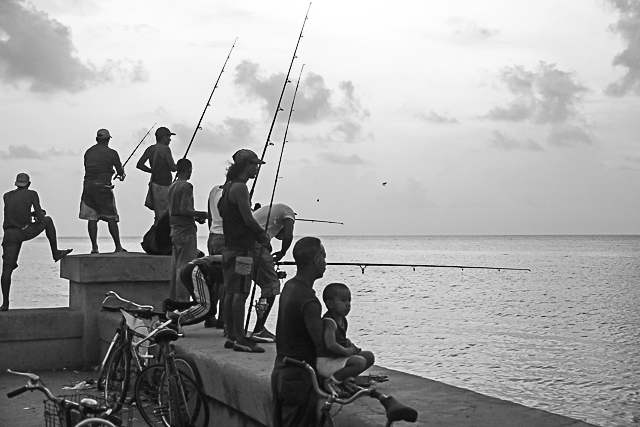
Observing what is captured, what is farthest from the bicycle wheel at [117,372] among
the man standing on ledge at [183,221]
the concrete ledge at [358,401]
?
the man standing on ledge at [183,221]

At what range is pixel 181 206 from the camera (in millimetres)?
8336

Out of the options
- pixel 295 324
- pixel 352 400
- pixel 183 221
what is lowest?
pixel 352 400

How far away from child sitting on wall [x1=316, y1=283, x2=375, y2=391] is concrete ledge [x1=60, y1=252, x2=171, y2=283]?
4.96 meters

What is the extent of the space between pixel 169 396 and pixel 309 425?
60.3 inches

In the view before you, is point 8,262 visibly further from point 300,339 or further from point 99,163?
point 300,339

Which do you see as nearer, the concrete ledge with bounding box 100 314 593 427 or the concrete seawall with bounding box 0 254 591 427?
the concrete ledge with bounding box 100 314 593 427

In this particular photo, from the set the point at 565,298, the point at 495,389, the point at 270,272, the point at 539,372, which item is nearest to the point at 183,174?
the point at 270,272

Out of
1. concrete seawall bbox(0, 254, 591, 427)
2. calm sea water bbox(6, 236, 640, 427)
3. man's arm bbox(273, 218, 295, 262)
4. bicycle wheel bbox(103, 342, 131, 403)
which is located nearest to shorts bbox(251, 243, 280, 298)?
man's arm bbox(273, 218, 295, 262)

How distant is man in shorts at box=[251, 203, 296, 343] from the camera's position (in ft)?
23.6

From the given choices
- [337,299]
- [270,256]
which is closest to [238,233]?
[270,256]

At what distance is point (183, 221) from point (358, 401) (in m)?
4.21

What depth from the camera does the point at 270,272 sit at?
286 inches

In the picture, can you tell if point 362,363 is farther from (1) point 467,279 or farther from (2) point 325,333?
(1) point 467,279

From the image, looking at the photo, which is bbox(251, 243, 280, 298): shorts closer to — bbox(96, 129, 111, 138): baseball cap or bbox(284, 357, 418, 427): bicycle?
bbox(284, 357, 418, 427): bicycle
